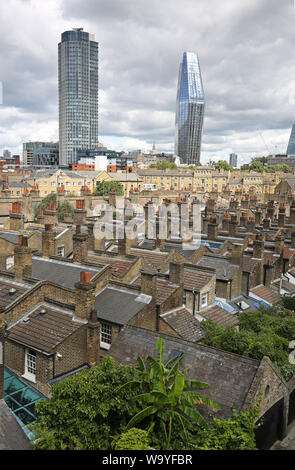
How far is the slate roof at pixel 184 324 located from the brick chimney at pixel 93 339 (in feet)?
19.7

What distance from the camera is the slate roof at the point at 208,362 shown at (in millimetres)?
15636

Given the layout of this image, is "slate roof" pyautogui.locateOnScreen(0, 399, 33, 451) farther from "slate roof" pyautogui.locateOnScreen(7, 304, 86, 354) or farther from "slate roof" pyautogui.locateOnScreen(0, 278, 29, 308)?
"slate roof" pyautogui.locateOnScreen(0, 278, 29, 308)

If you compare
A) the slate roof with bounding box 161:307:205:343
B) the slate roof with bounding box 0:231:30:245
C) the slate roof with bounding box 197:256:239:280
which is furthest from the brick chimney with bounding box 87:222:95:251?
the slate roof with bounding box 161:307:205:343

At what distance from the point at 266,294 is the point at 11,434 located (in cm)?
A: 2898

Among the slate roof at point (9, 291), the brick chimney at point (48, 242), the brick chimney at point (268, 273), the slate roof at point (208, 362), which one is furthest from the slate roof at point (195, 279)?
the slate roof at point (9, 291)

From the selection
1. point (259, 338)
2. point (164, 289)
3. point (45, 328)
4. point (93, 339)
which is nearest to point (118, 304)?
point (93, 339)

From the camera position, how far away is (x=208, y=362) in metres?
17.2

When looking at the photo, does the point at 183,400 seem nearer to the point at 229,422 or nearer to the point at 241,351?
the point at 229,422

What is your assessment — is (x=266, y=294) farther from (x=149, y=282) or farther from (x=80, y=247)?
(x=80, y=247)

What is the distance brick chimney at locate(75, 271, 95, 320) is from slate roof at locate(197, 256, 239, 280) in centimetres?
1599

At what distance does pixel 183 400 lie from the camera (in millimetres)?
14273

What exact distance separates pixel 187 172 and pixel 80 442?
141465 millimetres

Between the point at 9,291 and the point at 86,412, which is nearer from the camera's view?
the point at 86,412

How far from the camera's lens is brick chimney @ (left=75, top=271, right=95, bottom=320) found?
20.2m
